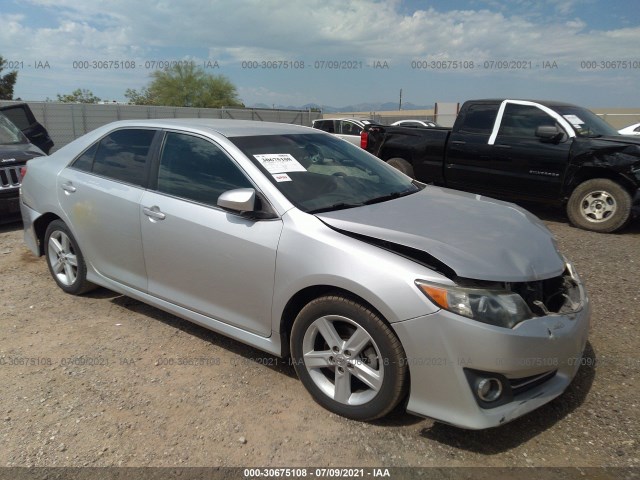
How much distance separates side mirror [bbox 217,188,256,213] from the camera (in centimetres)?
291

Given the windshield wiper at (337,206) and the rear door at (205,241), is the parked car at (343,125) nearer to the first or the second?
the rear door at (205,241)

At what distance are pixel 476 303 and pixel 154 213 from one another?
226 centimetres

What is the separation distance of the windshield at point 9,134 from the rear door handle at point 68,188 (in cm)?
441

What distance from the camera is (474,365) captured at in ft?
7.74

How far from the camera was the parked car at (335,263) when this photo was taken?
2.41 meters

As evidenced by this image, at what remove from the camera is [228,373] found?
3.29 metres

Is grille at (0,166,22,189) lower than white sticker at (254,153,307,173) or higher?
lower

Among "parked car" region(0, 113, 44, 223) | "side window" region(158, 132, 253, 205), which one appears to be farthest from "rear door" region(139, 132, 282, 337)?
"parked car" region(0, 113, 44, 223)

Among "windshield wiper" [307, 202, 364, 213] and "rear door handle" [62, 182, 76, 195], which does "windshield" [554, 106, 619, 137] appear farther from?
"rear door handle" [62, 182, 76, 195]

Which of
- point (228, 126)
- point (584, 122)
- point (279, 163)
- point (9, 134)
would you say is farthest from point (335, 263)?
point (9, 134)

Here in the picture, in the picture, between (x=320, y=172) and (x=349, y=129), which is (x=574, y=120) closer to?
(x=320, y=172)

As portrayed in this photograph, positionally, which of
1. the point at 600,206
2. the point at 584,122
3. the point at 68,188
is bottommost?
the point at 600,206

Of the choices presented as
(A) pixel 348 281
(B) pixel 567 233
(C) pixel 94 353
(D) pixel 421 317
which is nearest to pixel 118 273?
(C) pixel 94 353

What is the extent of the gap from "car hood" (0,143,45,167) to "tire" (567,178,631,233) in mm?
7869
